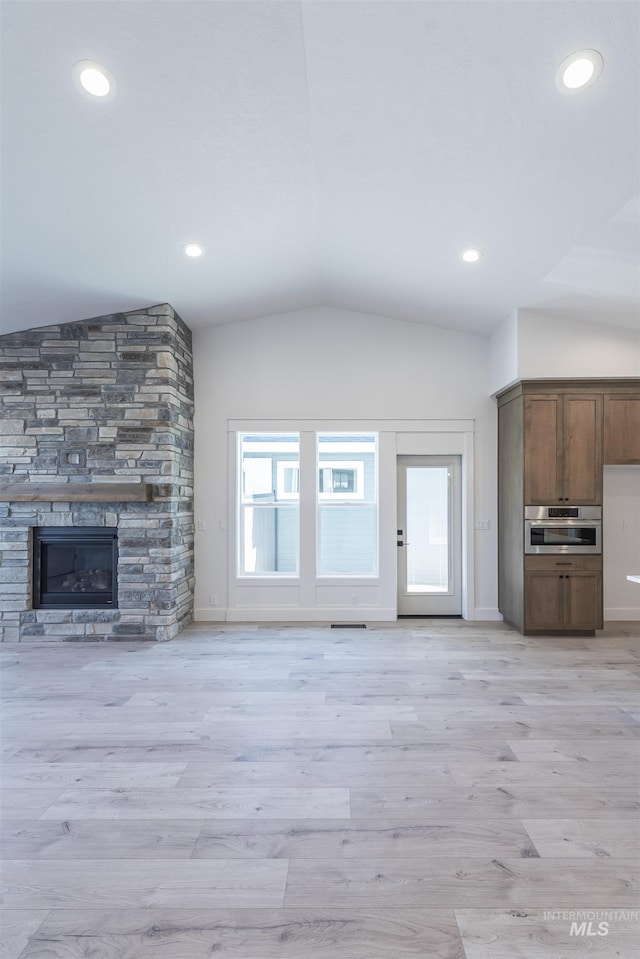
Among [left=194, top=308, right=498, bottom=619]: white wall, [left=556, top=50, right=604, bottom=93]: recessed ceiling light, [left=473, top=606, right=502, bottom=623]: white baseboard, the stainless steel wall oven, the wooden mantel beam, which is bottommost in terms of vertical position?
[left=473, top=606, right=502, bottom=623]: white baseboard

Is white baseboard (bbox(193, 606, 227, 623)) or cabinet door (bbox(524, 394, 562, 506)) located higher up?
cabinet door (bbox(524, 394, 562, 506))

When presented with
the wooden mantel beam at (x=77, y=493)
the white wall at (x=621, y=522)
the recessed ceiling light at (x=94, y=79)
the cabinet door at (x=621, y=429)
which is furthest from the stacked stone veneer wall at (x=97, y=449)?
the white wall at (x=621, y=522)

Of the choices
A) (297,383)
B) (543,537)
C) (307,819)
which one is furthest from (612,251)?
(307,819)

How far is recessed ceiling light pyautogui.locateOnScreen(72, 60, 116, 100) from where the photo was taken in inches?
98.0

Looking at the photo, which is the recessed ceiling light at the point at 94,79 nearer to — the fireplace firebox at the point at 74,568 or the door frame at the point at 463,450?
the fireplace firebox at the point at 74,568

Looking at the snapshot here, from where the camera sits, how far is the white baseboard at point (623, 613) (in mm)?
5625

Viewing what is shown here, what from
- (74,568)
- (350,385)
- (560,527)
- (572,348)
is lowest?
(74,568)

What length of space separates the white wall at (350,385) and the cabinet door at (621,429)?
114 cm

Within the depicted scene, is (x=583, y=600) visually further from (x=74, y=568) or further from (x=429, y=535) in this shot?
(x=74, y=568)

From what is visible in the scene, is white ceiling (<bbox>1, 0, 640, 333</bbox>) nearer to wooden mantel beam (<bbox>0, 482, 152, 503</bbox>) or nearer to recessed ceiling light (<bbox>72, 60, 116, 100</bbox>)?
recessed ceiling light (<bbox>72, 60, 116, 100</bbox>)

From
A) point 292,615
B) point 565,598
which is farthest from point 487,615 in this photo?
point 292,615

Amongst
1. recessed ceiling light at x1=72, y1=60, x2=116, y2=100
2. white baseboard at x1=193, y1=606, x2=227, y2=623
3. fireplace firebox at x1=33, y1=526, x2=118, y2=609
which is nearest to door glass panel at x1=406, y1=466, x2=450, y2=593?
white baseboard at x1=193, y1=606, x2=227, y2=623

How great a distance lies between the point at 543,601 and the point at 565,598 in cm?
22

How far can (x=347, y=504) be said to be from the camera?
5812mm
